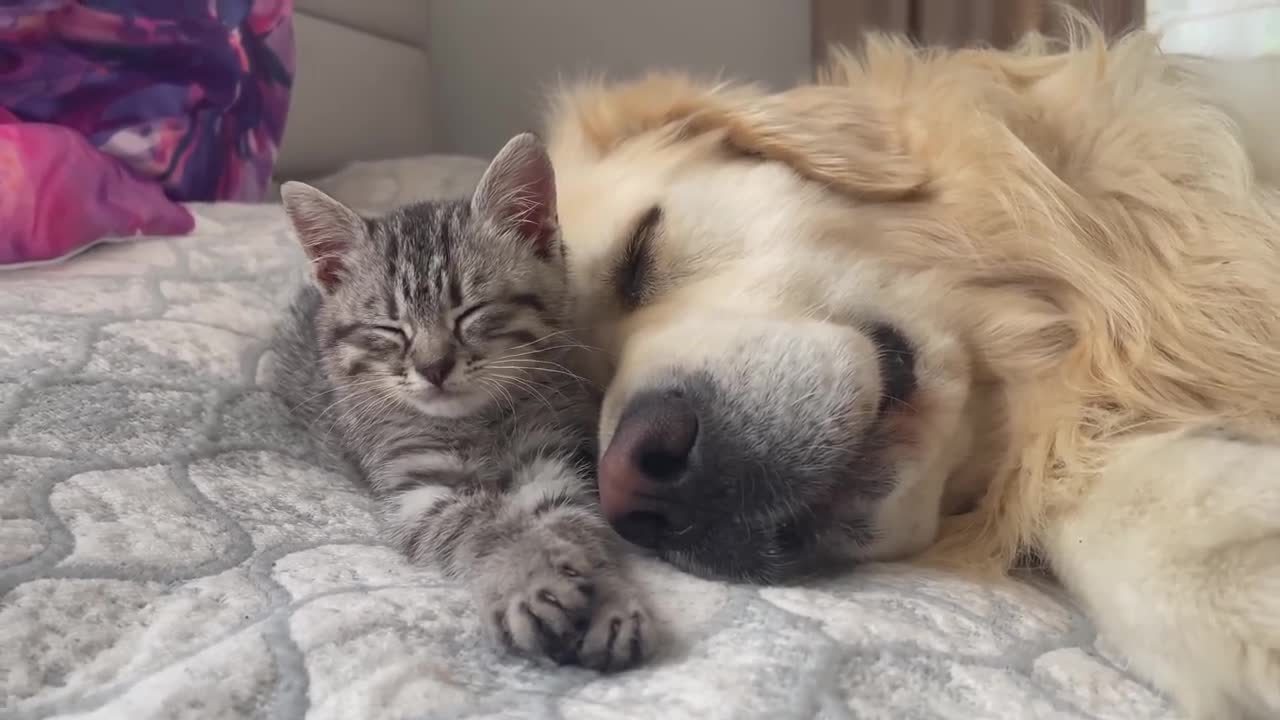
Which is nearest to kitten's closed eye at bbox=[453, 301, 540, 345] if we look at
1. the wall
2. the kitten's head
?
the kitten's head

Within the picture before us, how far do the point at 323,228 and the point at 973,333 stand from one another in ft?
2.71

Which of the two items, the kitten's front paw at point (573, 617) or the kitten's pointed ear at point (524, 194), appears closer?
the kitten's front paw at point (573, 617)

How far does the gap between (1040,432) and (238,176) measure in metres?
1.81

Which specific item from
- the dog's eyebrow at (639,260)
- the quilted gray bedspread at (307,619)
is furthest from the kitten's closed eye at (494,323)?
the quilted gray bedspread at (307,619)

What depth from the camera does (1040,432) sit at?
96cm

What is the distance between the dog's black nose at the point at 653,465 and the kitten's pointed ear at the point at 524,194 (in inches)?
16.8

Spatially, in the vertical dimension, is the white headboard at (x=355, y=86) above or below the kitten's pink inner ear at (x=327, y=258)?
above

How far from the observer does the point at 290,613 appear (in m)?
0.75

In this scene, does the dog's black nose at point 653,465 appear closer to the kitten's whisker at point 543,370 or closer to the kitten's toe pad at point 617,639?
the kitten's toe pad at point 617,639

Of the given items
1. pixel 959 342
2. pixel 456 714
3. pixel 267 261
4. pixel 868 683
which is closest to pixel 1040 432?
pixel 959 342

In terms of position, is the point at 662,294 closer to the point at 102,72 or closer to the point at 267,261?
the point at 267,261

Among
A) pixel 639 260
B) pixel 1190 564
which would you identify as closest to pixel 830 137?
pixel 639 260

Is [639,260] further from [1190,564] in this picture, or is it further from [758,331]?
[1190,564]

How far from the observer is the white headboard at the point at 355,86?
2.79m
